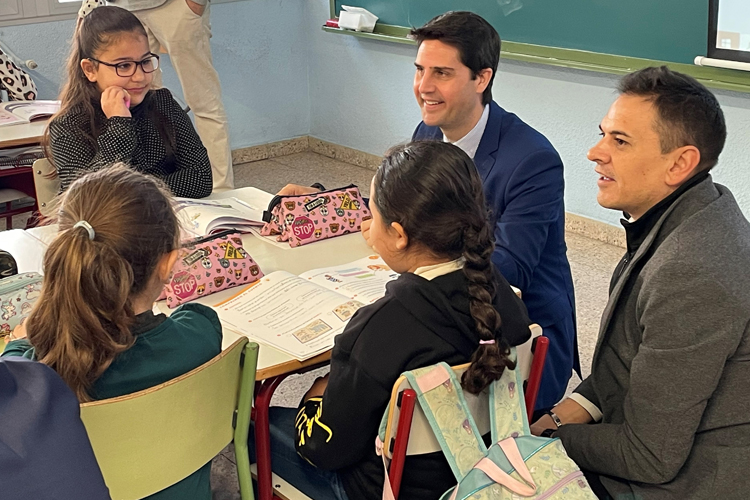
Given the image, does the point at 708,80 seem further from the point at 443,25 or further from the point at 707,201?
the point at 707,201

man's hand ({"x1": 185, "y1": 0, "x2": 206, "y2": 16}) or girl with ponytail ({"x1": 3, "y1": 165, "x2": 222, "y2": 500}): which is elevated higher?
man's hand ({"x1": 185, "y1": 0, "x2": 206, "y2": 16})

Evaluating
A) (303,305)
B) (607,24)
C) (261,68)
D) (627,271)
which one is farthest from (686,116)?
(261,68)

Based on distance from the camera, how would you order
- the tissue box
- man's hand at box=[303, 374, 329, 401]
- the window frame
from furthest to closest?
the tissue box → the window frame → man's hand at box=[303, 374, 329, 401]

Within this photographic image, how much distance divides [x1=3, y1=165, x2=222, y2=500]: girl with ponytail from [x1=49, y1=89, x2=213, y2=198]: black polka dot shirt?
0.92 m

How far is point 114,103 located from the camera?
7.73ft

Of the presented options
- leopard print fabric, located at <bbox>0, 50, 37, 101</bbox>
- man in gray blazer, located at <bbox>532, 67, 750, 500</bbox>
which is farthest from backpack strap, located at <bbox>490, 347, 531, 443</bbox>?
leopard print fabric, located at <bbox>0, 50, 37, 101</bbox>

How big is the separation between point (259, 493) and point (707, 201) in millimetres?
979

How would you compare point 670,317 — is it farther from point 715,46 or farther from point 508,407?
point 715,46

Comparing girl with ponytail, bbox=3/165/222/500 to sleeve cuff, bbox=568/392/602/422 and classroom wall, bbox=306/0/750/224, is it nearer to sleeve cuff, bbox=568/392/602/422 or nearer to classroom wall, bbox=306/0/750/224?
sleeve cuff, bbox=568/392/602/422

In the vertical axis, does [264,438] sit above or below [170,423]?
below

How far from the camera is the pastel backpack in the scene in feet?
4.41

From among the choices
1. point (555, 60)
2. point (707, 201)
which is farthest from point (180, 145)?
point (555, 60)

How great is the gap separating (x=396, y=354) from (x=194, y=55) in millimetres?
3351

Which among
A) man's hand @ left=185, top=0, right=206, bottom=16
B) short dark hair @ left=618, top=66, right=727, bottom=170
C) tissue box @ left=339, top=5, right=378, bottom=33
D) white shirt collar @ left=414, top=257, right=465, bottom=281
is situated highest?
man's hand @ left=185, top=0, right=206, bottom=16
